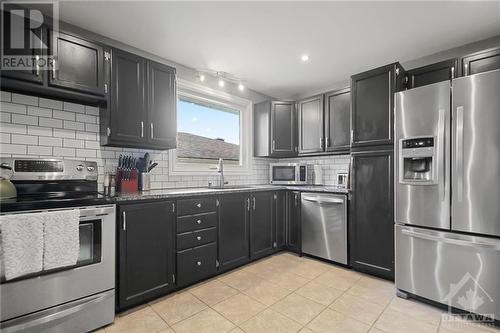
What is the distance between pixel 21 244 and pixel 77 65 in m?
1.48

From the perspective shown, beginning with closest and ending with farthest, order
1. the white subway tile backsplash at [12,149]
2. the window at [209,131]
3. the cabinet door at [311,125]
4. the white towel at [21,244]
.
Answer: the white towel at [21,244] < the white subway tile backsplash at [12,149] < the window at [209,131] < the cabinet door at [311,125]

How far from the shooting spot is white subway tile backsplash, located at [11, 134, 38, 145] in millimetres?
1975

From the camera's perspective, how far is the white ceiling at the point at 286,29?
6.64 ft

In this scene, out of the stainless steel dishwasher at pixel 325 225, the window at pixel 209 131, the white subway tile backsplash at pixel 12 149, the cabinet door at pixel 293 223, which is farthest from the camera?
the cabinet door at pixel 293 223

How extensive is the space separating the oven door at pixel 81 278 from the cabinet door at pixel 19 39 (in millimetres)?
1128

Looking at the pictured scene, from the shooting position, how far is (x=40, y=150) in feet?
6.84

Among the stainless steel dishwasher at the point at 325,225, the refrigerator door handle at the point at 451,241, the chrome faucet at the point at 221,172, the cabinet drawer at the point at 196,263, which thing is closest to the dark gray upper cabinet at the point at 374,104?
the stainless steel dishwasher at the point at 325,225

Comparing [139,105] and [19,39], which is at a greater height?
[19,39]

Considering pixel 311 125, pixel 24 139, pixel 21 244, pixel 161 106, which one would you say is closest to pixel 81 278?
pixel 21 244

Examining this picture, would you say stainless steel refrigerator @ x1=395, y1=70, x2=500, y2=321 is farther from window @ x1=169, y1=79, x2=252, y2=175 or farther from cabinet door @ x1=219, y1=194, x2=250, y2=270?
window @ x1=169, y1=79, x2=252, y2=175

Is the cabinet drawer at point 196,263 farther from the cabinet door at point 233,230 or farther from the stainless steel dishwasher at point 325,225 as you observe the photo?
the stainless steel dishwasher at point 325,225

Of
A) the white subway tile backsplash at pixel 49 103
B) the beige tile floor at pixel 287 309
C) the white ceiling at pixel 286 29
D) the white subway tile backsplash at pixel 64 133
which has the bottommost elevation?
the beige tile floor at pixel 287 309

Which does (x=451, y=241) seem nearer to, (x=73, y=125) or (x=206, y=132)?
(x=206, y=132)

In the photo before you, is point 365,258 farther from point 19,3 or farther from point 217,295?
point 19,3
